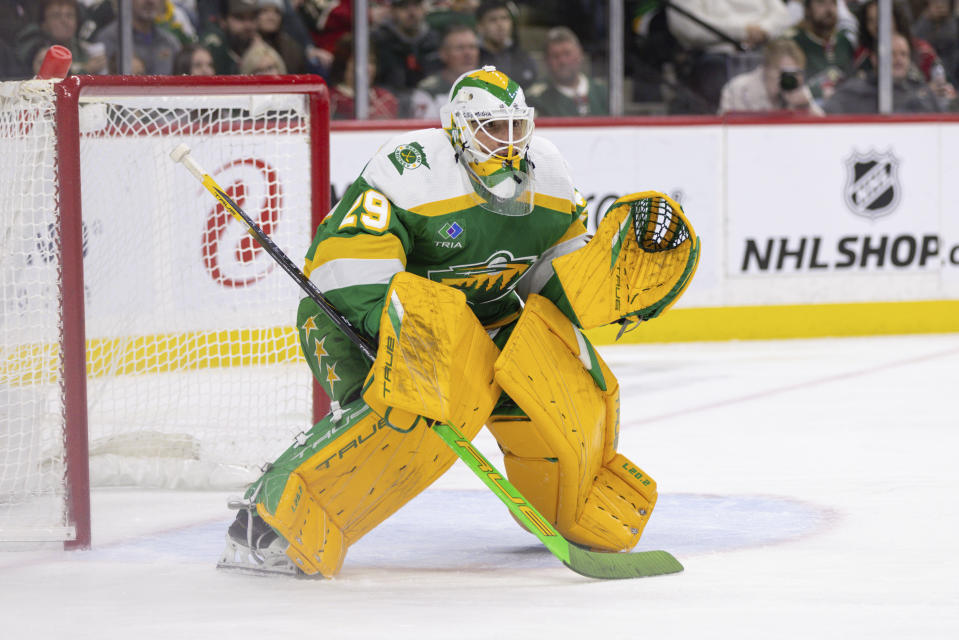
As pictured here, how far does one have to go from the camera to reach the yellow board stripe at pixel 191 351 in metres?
3.92

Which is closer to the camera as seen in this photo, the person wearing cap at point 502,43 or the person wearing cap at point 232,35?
the person wearing cap at point 232,35

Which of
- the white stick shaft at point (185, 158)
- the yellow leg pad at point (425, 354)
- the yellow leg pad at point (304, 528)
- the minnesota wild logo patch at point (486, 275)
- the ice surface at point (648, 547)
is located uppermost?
the white stick shaft at point (185, 158)

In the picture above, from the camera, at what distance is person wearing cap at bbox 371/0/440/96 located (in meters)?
6.07

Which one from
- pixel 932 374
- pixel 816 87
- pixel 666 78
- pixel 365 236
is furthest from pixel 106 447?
pixel 816 87

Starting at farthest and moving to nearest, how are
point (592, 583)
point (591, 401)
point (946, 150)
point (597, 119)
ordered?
point (946, 150)
point (597, 119)
point (591, 401)
point (592, 583)

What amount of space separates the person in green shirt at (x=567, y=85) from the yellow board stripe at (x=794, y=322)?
874mm

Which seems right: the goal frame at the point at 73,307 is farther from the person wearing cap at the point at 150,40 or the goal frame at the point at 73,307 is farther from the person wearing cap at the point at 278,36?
the person wearing cap at the point at 278,36

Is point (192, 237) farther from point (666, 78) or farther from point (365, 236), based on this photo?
point (666, 78)

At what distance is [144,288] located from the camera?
4.11 meters

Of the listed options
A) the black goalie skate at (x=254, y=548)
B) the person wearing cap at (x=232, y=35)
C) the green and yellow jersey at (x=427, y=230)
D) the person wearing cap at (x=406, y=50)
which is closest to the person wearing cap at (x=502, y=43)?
the person wearing cap at (x=406, y=50)

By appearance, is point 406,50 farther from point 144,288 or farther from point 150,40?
point 144,288

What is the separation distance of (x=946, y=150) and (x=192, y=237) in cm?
359

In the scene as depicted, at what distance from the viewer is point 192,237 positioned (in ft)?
14.2

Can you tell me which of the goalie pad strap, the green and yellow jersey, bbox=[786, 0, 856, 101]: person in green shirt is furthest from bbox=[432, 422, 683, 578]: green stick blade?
bbox=[786, 0, 856, 101]: person in green shirt
